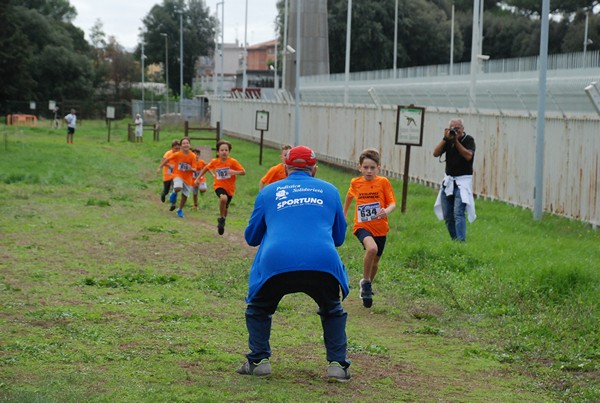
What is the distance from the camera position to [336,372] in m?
7.89

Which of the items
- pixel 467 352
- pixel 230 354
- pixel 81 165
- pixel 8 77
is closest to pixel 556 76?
pixel 467 352

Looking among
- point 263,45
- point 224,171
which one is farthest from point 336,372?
point 263,45

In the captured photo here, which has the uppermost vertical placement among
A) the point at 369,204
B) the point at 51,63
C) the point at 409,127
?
the point at 51,63

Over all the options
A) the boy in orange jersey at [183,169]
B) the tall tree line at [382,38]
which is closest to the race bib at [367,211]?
the boy in orange jersey at [183,169]

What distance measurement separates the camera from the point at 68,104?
3730 inches

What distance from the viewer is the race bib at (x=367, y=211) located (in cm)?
1158

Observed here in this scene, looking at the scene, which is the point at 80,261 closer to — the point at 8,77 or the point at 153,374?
the point at 153,374

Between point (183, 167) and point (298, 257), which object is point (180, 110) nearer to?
point (183, 167)

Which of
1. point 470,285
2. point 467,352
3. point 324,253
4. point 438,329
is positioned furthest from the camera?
point 470,285

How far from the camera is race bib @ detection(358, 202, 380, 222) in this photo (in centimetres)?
1158

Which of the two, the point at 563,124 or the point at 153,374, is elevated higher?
the point at 563,124

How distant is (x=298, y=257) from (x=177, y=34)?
130 metres

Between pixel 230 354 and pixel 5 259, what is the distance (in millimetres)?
6149

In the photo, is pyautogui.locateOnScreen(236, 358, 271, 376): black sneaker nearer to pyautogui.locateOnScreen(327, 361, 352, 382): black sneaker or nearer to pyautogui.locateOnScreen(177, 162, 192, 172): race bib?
pyautogui.locateOnScreen(327, 361, 352, 382): black sneaker
